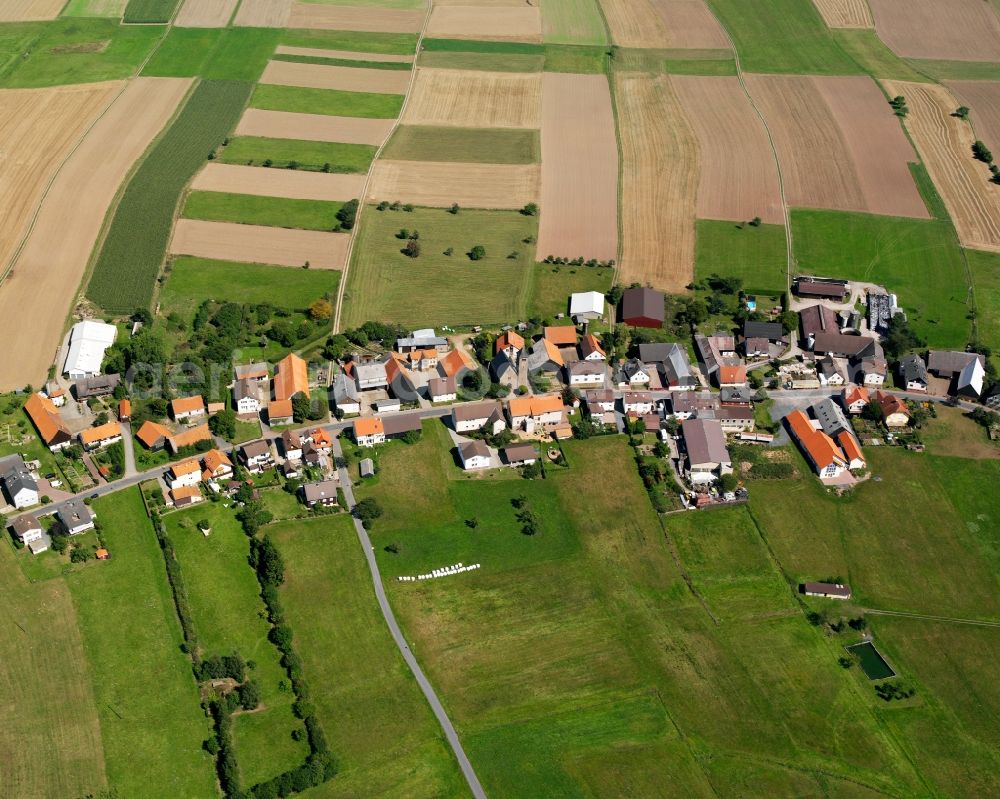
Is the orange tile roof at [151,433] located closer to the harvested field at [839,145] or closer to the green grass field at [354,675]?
the green grass field at [354,675]

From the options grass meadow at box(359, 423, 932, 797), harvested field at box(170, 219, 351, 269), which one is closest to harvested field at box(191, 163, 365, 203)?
harvested field at box(170, 219, 351, 269)

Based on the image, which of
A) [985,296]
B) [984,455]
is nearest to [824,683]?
[984,455]

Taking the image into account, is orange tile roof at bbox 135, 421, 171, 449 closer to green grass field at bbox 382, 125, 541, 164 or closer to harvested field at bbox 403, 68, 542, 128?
green grass field at bbox 382, 125, 541, 164

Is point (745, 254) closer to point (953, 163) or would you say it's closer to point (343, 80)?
point (953, 163)

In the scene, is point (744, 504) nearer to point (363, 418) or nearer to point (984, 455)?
point (984, 455)

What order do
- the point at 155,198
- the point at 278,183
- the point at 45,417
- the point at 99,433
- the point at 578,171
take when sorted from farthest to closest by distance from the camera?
the point at 578,171 < the point at 278,183 < the point at 155,198 < the point at 45,417 < the point at 99,433

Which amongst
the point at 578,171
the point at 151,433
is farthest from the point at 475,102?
the point at 151,433

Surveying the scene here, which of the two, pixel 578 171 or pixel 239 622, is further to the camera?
pixel 578 171
